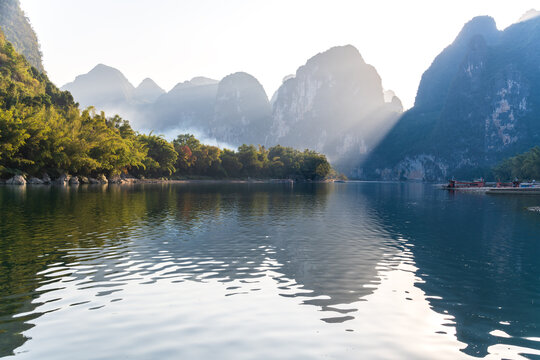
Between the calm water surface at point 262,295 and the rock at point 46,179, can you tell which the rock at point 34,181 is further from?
the calm water surface at point 262,295

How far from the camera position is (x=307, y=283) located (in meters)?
12.1

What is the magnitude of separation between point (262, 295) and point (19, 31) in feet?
745

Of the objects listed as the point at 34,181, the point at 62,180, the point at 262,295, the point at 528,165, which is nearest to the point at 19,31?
the point at 62,180

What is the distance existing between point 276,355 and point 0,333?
603 cm

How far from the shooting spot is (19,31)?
18112 centimetres

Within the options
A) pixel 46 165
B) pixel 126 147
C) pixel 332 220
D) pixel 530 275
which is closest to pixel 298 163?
pixel 126 147

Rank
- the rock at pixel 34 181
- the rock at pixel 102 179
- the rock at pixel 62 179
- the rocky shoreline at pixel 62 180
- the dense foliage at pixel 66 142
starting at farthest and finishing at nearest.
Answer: the rock at pixel 102 179, the rock at pixel 62 179, the rock at pixel 34 181, the dense foliage at pixel 66 142, the rocky shoreline at pixel 62 180

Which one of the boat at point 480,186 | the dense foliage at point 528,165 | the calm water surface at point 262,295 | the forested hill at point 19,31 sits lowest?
the calm water surface at point 262,295

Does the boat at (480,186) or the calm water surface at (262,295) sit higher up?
the boat at (480,186)

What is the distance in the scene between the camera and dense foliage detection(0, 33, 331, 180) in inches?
2817

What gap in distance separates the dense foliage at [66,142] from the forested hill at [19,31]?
68.7 metres

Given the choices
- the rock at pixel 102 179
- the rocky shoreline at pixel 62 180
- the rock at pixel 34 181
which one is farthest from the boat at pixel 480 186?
the rock at pixel 34 181

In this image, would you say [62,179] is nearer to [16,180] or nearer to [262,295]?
[16,180]

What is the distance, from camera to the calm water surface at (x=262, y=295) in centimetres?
749
